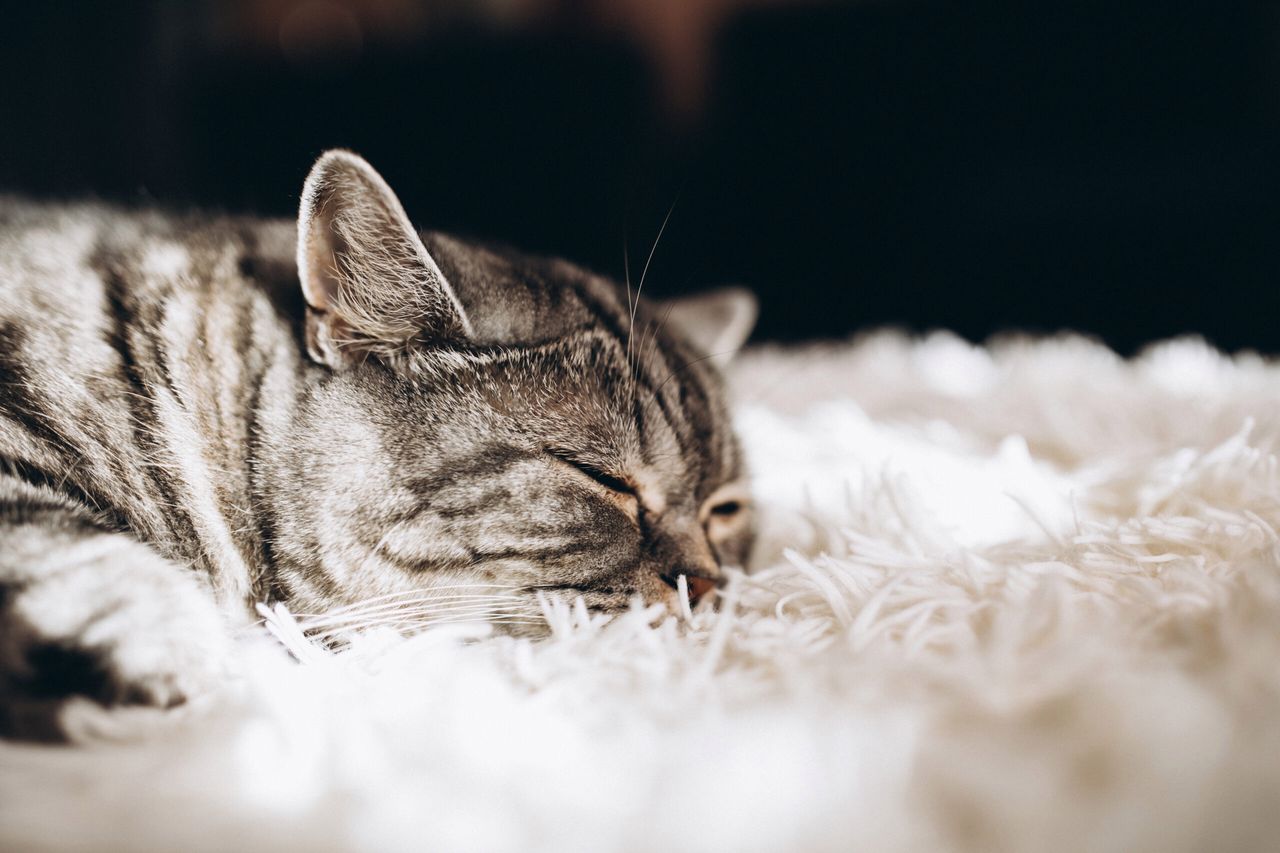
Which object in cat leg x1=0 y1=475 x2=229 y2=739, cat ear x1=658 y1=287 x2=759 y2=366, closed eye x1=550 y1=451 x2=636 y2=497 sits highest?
cat ear x1=658 y1=287 x2=759 y2=366

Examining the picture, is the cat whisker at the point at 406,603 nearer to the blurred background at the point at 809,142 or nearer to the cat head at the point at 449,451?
the cat head at the point at 449,451

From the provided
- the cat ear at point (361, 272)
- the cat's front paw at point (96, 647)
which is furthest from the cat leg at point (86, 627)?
the cat ear at point (361, 272)

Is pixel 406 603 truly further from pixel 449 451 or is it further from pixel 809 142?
pixel 809 142

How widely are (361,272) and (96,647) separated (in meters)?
0.34

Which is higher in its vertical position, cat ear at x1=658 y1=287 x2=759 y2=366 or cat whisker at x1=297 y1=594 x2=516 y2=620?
cat ear at x1=658 y1=287 x2=759 y2=366

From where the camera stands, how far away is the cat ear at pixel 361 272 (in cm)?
63

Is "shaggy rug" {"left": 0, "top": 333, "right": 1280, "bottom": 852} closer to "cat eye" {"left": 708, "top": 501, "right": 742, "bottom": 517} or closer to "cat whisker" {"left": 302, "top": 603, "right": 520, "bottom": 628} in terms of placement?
"cat whisker" {"left": 302, "top": 603, "right": 520, "bottom": 628}

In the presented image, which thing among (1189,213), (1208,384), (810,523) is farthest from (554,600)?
(1189,213)

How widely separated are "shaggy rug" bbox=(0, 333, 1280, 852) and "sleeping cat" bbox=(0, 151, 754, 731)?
0.26 ft

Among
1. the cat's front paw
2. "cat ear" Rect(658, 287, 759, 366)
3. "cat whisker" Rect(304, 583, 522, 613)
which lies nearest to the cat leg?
the cat's front paw

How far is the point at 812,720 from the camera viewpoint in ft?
1.42

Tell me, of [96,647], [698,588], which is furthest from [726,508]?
[96,647]

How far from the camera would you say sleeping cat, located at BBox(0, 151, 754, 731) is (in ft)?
2.16

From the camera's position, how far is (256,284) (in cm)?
77
